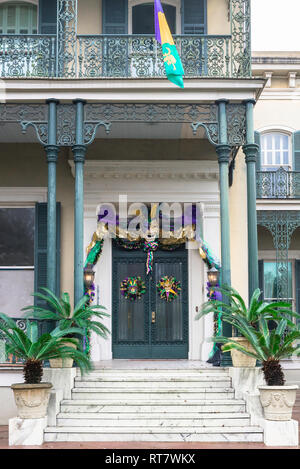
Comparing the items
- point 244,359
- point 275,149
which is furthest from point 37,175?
point 275,149

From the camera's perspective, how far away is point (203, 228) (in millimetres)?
12078

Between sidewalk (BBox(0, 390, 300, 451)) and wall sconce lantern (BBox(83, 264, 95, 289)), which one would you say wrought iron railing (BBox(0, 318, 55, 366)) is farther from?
sidewalk (BBox(0, 390, 300, 451))

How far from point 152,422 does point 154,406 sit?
39 centimetres

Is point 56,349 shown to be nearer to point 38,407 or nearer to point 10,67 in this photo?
point 38,407

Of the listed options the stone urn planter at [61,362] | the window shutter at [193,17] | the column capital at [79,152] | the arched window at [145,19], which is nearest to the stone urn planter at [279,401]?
the stone urn planter at [61,362]

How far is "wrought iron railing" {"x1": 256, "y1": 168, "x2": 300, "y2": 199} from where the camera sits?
1545 cm

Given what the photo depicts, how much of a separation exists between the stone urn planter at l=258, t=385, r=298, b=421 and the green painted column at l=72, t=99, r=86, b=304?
3.39 metres

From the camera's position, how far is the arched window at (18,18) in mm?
12453

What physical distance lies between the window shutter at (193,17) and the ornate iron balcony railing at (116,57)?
146cm

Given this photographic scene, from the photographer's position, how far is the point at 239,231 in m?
12.2

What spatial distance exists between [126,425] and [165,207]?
482cm

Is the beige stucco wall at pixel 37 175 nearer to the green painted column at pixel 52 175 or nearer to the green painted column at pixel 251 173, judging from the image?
the green painted column at pixel 52 175
